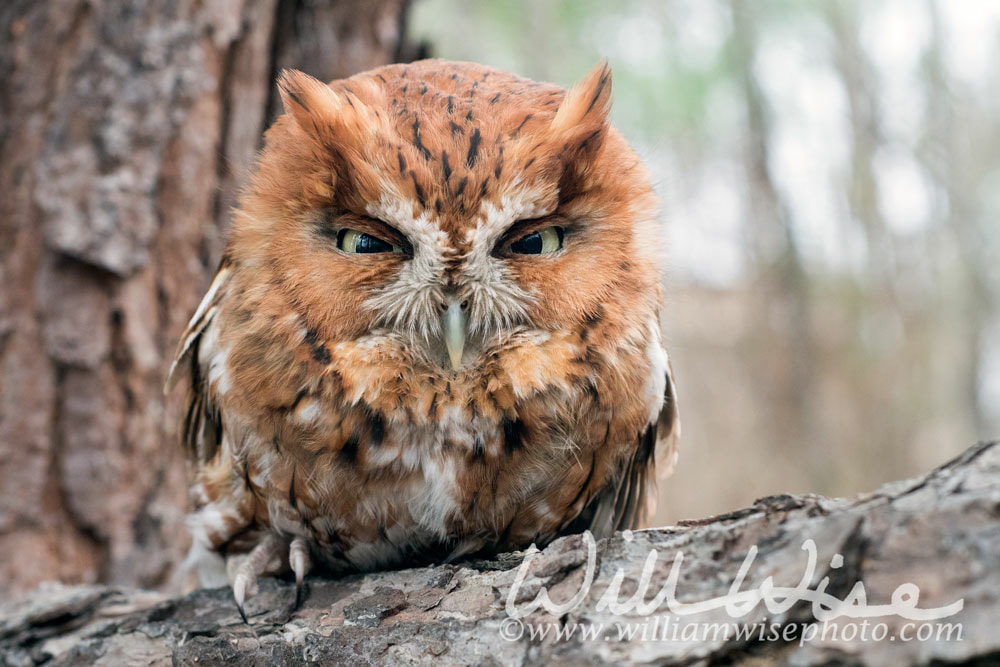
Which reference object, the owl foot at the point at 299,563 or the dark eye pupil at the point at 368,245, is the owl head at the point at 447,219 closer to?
the dark eye pupil at the point at 368,245

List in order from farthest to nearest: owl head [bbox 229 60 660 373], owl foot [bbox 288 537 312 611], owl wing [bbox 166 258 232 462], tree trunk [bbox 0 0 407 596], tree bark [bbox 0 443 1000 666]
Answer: tree trunk [bbox 0 0 407 596] < owl wing [bbox 166 258 232 462] < owl foot [bbox 288 537 312 611] < owl head [bbox 229 60 660 373] < tree bark [bbox 0 443 1000 666]

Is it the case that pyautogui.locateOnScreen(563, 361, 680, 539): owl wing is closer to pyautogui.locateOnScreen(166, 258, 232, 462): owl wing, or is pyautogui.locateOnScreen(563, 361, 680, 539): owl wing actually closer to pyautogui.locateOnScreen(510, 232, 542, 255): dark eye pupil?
pyautogui.locateOnScreen(510, 232, 542, 255): dark eye pupil

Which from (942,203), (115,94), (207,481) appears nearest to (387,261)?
(207,481)

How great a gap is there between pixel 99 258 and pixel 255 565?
3.63 ft

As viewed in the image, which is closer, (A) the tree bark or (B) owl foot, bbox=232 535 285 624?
(A) the tree bark

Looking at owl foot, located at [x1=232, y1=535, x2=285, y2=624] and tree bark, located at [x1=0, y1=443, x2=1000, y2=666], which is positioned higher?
tree bark, located at [x1=0, y1=443, x2=1000, y2=666]

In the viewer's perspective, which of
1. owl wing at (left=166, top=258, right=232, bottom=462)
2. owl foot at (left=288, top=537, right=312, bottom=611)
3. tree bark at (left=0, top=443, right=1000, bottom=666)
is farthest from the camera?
owl wing at (left=166, top=258, right=232, bottom=462)

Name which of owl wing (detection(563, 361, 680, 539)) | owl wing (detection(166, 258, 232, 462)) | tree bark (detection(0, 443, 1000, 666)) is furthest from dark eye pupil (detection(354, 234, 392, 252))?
owl wing (detection(563, 361, 680, 539))

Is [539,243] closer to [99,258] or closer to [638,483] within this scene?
[638,483]

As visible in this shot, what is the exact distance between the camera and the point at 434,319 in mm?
1436

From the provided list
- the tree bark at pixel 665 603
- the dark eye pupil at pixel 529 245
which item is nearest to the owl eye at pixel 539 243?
the dark eye pupil at pixel 529 245

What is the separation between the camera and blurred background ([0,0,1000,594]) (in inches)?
88.7

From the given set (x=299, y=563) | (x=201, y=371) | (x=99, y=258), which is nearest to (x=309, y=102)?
(x=201, y=371)

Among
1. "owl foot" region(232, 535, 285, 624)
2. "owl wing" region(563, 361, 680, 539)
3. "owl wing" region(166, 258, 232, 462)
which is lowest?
"owl foot" region(232, 535, 285, 624)
